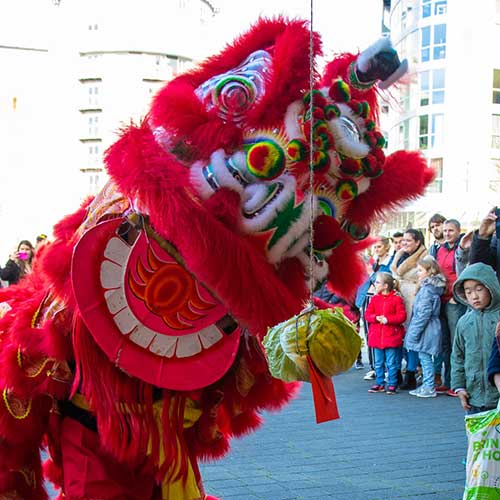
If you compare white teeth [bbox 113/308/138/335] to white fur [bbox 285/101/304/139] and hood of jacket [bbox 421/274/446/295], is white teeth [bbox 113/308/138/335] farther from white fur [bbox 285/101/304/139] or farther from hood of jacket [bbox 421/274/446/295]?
hood of jacket [bbox 421/274/446/295]

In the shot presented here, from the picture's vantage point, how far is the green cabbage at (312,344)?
161 centimetres

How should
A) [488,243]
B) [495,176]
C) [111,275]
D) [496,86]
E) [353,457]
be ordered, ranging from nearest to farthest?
1. [111,275]
2. [353,457]
3. [488,243]
4. [495,176]
5. [496,86]

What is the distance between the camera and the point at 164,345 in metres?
1.90

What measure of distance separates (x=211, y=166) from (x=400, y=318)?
5148 mm

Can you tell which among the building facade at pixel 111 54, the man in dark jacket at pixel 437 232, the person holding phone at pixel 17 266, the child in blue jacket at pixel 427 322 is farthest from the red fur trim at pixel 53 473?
the building facade at pixel 111 54

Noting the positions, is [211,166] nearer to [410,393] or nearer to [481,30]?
[410,393]

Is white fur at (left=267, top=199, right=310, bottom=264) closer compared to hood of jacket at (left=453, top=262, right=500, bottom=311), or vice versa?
white fur at (left=267, top=199, right=310, bottom=264)

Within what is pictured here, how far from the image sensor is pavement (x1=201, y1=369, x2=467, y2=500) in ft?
12.3

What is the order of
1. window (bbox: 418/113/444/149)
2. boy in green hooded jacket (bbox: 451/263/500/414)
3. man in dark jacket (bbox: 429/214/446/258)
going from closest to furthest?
boy in green hooded jacket (bbox: 451/263/500/414)
man in dark jacket (bbox: 429/214/446/258)
window (bbox: 418/113/444/149)

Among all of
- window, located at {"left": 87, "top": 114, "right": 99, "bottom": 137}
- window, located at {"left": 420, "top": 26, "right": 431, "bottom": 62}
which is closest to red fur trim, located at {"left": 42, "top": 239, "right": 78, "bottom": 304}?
window, located at {"left": 420, "top": 26, "right": 431, "bottom": 62}

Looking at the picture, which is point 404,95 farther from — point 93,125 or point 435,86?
point 93,125

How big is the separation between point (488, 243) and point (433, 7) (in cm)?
1821

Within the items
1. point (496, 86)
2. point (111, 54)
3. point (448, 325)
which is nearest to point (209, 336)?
point (448, 325)

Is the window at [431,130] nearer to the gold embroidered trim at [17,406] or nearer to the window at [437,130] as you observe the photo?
the window at [437,130]
